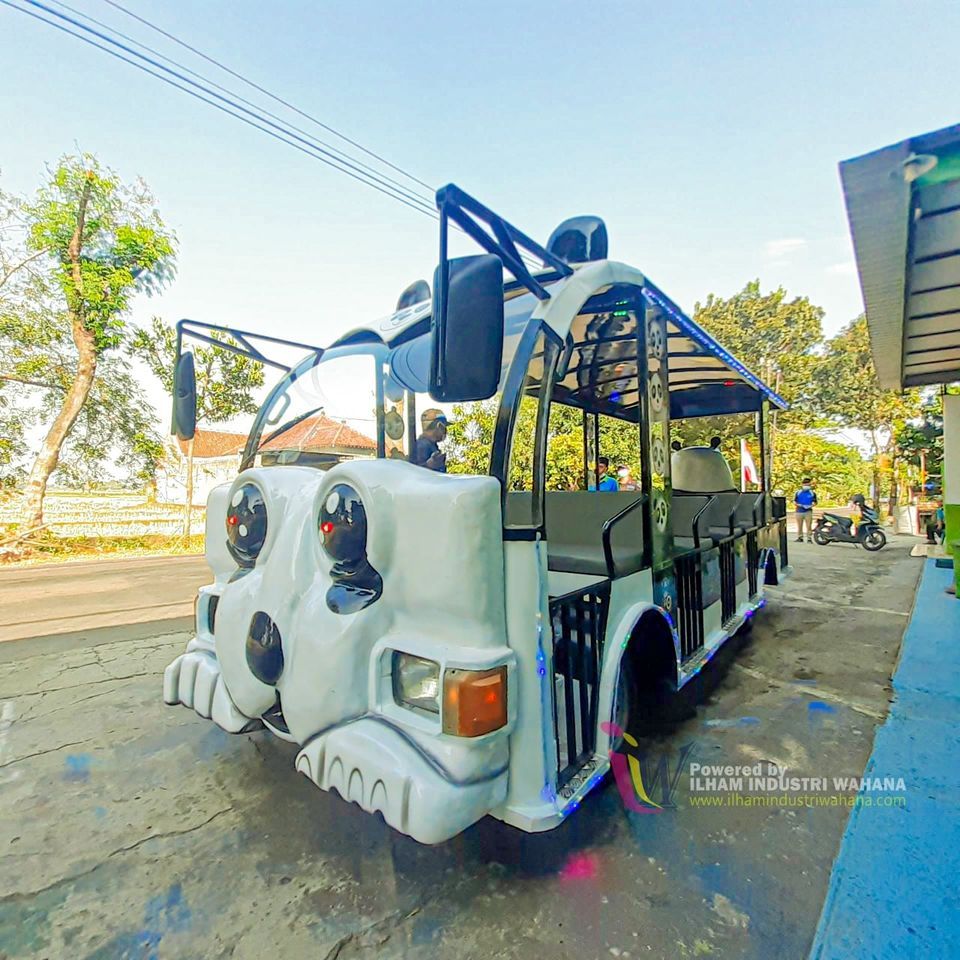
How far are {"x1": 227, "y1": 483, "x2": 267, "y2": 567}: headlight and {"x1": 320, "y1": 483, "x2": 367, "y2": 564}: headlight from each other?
1.75 feet

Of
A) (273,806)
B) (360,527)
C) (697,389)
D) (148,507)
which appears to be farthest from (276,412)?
(148,507)

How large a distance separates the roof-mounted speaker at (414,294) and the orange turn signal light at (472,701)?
6.34 feet

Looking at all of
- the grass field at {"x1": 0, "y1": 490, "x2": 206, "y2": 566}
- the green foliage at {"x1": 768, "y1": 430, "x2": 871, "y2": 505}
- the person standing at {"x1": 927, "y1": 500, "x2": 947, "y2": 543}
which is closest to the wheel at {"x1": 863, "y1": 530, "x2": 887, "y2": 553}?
the person standing at {"x1": 927, "y1": 500, "x2": 947, "y2": 543}

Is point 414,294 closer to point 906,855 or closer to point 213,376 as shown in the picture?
point 906,855

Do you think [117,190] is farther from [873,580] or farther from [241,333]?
[873,580]

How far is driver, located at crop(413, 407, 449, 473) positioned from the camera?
247 cm

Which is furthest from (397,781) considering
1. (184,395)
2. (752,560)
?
(752,560)

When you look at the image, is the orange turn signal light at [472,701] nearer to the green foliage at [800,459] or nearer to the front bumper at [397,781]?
the front bumper at [397,781]

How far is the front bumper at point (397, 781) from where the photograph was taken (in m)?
1.48

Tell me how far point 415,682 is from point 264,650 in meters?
0.61

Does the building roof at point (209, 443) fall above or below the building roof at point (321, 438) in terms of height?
above

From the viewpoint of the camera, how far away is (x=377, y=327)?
2.59 metres

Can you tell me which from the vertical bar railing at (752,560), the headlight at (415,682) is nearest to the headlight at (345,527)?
the headlight at (415,682)

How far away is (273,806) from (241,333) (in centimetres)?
236
